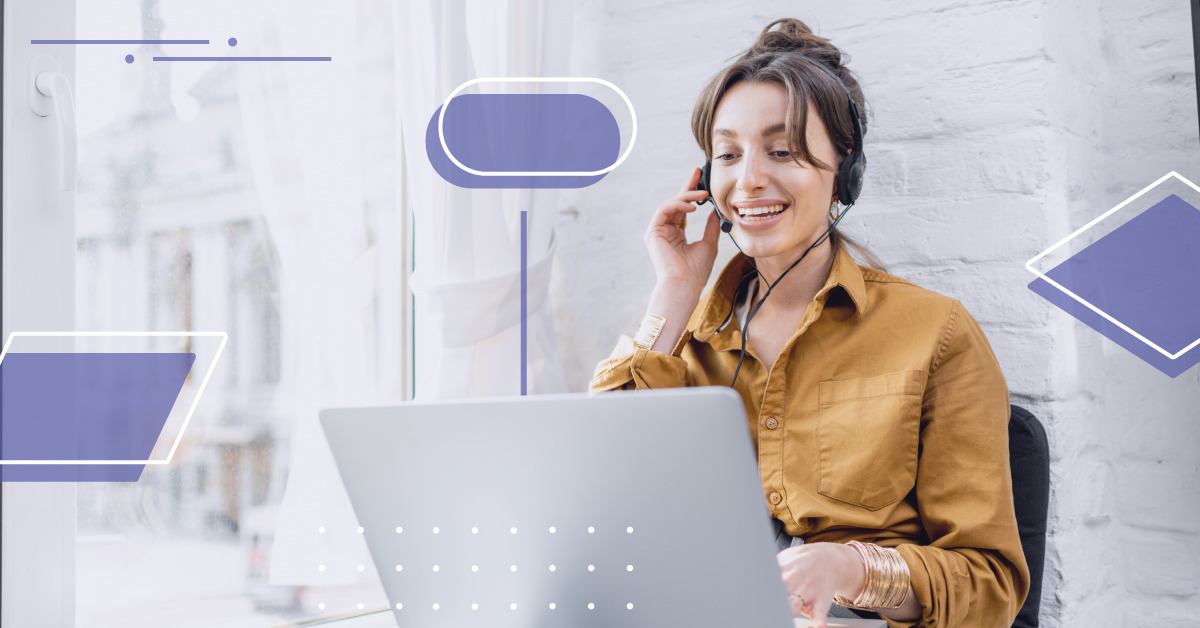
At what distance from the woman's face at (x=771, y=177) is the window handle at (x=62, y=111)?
0.93 meters

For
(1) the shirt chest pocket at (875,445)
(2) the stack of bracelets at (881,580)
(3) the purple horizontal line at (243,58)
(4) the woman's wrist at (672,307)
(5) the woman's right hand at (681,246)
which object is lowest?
(2) the stack of bracelets at (881,580)

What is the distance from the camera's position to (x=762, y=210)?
52.4 inches

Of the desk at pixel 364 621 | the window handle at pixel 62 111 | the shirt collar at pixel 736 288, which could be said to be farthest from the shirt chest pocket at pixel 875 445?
the window handle at pixel 62 111

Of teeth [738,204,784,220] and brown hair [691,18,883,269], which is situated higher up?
brown hair [691,18,883,269]

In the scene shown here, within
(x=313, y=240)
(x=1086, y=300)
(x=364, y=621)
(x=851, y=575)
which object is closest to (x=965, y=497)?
(x=851, y=575)

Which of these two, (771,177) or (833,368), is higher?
(771,177)

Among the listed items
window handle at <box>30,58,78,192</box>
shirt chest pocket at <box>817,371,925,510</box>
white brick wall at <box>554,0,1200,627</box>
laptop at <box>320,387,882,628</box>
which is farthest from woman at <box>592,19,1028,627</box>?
window handle at <box>30,58,78,192</box>

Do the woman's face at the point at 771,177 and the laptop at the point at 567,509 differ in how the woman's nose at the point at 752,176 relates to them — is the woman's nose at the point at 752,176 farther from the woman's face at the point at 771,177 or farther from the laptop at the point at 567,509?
the laptop at the point at 567,509

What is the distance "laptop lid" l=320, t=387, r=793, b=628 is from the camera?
0.66m

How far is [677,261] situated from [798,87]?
14.9 inches

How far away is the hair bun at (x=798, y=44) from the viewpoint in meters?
1.35

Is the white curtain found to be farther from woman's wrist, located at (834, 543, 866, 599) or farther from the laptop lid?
woman's wrist, located at (834, 543, 866, 599)

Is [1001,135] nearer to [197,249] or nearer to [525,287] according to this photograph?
[525,287]

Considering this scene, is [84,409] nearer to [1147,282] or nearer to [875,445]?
[875,445]
